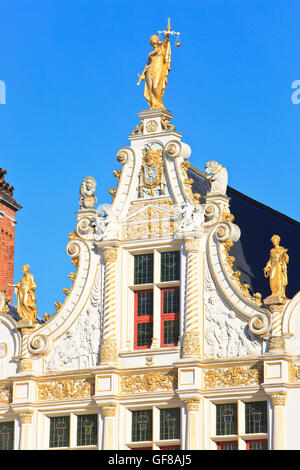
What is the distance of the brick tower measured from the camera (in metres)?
60.2

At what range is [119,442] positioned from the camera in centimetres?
4878

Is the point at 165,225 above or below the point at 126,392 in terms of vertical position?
above

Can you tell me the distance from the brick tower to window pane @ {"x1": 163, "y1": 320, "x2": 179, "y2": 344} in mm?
12056

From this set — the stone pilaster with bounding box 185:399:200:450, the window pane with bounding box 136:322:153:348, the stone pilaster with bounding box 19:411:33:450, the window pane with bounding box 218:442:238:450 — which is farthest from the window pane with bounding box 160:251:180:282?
the stone pilaster with bounding box 19:411:33:450

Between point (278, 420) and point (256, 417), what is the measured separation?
913mm

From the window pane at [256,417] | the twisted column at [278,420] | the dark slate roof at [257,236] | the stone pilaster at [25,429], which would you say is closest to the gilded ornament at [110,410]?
the stone pilaster at [25,429]

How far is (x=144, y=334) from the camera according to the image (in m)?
49.6

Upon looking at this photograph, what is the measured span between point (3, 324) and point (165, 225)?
20.3 feet

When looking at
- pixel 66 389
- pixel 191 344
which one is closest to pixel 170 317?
pixel 191 344

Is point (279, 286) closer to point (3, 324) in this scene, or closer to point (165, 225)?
point (165, 225)

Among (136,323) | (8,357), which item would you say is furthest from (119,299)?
(8,357)

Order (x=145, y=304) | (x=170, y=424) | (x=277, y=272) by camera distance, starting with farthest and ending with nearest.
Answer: (x=145, y=304) → (x=170, y=424) → (x=277, y=272)

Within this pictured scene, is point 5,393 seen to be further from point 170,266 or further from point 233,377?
point 233,377

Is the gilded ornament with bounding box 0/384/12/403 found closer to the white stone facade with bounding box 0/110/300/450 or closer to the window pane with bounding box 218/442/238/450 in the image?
the white stone facade with bounding box 0/110/300/450
